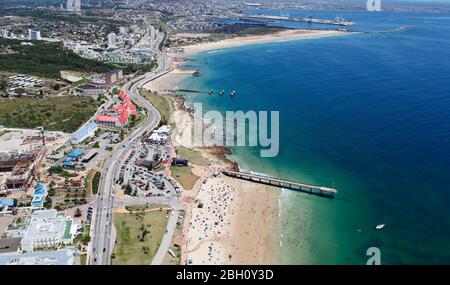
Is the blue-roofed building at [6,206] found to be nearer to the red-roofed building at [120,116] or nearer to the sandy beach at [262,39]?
Result: the red-roofed building at [120,116]

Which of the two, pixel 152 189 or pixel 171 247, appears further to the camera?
pixel 152 189

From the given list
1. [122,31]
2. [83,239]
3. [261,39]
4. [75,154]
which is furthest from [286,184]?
[122,31]

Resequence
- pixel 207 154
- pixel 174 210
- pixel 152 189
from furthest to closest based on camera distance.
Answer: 1. pixel 207 154
2. pixel 152 189
3. pixel 174 210

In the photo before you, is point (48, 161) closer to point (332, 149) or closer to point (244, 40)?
point (332, 149)

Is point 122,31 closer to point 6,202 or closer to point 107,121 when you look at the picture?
point 107,121

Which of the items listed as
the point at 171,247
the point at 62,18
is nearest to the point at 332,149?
the point at 171,247
